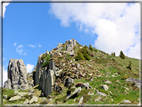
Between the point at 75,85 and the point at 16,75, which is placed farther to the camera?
the point at 16,75

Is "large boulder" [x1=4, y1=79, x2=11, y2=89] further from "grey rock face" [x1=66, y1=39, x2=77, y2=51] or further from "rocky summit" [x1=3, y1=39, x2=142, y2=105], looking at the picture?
"grey rock face" [x1=66, y1=39, x2=77, y2=51]

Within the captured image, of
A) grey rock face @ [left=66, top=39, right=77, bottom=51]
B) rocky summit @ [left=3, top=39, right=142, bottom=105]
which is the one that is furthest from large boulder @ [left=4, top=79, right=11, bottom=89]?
grey rock face @ [left=66, top=39, right=77, bottom=51]

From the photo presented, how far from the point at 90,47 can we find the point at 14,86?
195 ft

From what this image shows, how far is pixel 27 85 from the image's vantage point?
184ft

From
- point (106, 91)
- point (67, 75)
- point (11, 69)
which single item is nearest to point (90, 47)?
point (67, 75)

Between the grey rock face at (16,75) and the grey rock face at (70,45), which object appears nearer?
the grey rock face at (16,75)

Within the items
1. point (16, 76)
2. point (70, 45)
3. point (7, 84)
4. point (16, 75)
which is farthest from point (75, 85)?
point (70, 45)

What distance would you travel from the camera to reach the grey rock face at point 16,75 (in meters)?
53.4

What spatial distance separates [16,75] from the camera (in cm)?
5559

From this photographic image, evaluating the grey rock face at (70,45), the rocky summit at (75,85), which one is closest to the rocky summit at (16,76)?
the rocky summit at (75,85)

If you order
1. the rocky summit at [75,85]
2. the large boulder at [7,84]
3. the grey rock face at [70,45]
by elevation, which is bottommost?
the large boulder at [7,84]

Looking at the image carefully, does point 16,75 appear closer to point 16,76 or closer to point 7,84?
point 16,76

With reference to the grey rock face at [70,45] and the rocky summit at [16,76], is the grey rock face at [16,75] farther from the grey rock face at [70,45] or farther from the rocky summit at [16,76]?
the grey rock face at [70,45]

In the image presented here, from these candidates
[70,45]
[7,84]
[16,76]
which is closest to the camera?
[7,84]
